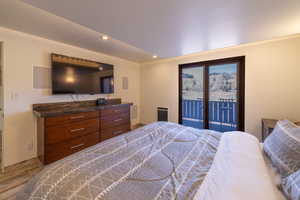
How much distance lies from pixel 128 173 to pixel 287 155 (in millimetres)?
1201

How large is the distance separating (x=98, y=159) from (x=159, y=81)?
3378 mm

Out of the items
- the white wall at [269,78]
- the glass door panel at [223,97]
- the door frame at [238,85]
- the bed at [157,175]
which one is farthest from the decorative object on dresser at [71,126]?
the white wall at [269,78]

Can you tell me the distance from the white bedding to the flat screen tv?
287 centimetres

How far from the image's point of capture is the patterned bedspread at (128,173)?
701 millimetres

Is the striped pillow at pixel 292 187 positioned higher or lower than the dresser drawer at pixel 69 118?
lower

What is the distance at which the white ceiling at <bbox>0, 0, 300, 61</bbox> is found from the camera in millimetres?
1310

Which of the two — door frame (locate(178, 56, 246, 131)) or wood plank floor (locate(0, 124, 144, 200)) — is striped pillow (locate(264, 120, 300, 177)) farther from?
wood plank floor (locate(0, 124, 144, 200))

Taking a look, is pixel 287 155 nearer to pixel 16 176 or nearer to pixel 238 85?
pixel 238 85

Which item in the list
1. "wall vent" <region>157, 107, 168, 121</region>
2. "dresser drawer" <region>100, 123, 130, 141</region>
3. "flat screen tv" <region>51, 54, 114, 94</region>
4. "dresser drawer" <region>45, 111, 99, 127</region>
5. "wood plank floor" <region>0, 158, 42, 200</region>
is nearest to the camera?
"wood plank floor" <region>0, 158, 42, 200</region>

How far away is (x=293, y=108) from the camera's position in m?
2.32

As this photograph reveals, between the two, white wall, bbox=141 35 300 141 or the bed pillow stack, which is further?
white wall, bbox=141 35 300 141

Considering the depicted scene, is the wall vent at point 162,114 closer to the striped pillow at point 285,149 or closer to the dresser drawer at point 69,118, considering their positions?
the dresser drawer at point 69,118

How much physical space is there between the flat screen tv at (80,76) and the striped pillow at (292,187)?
10.6 ft

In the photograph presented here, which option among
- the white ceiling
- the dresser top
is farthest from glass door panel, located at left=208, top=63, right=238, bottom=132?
the dresser top
